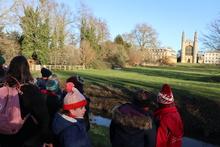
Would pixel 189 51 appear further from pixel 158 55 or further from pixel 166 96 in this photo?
pixel 166 96

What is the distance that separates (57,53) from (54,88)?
2133 inches

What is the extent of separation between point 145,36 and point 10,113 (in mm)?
100471

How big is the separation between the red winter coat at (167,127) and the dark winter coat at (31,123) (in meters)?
1.65

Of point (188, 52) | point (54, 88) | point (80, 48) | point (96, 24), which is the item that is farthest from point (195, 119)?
point (188, 52)

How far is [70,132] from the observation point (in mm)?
4430

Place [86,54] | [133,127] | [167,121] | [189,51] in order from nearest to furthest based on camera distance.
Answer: [133,127], [167,121], [86,54], [189,51]

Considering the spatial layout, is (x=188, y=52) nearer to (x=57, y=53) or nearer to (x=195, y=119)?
(x=57, y=53)

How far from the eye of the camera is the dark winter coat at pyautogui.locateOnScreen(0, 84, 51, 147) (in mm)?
4469

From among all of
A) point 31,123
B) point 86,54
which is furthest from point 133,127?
point 86,54

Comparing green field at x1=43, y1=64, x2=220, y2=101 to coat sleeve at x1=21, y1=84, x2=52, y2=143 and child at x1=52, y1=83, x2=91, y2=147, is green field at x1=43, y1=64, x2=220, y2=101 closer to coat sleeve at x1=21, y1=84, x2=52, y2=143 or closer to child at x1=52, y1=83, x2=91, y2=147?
child at x1=52, y1=83, x2=91, y2=147

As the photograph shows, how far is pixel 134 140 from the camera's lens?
200 inches

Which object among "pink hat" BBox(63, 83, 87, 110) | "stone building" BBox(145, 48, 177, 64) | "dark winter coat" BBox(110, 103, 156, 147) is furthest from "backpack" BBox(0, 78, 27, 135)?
"stone building" BBox(145, 48, 177, 64)

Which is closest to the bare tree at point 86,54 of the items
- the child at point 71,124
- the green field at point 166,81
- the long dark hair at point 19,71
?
the green field at point 166,81

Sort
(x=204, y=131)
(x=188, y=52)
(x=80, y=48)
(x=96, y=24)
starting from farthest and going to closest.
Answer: (x=188, y=52) → (x=96, y=24) → (x=80, y=48) → (x=204, y=131)
